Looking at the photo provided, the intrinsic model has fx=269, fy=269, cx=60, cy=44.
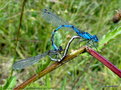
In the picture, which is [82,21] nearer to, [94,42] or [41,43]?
[41,43]

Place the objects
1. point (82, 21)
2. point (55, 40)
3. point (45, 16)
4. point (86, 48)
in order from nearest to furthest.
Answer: point (86, 48) → point (55, 40) → point (45, 16) → point (82, 21)

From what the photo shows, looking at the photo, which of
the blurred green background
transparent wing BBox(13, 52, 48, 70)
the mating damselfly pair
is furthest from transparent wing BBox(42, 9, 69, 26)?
the blurred green background

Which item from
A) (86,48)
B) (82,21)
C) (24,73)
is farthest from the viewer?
(82,21)

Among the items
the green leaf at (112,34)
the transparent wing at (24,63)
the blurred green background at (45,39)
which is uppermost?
the green leaf at (112,34)

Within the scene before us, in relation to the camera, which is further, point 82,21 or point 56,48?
point 82,21

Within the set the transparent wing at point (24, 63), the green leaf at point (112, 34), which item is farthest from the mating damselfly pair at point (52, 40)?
the green leaf at point (112, 34)

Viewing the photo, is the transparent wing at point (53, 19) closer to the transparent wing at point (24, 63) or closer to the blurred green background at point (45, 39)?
the transparent wing at point (24, 63)

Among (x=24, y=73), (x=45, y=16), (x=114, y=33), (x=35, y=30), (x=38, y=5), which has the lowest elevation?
(x=24, y=73)

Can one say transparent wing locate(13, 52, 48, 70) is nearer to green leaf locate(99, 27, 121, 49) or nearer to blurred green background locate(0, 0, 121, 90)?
green leaf locate(99, 27, 121, 49)

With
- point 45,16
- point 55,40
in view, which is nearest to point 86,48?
point 55,40

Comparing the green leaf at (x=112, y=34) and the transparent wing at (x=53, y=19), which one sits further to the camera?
the transparent wing at (x=53, y=19)

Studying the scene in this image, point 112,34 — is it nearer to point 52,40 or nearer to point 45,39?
point 52,40
